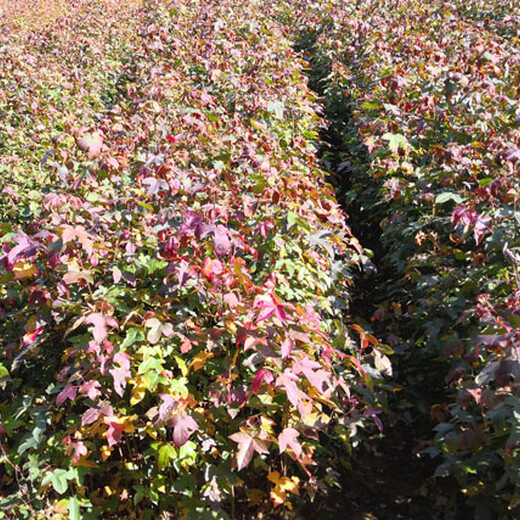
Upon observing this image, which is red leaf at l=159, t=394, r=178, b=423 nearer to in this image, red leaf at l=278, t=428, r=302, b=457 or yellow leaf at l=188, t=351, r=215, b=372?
yellow leaf at l=188, t=351, r=215, b=372

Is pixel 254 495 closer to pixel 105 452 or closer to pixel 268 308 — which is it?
pixel 105 452

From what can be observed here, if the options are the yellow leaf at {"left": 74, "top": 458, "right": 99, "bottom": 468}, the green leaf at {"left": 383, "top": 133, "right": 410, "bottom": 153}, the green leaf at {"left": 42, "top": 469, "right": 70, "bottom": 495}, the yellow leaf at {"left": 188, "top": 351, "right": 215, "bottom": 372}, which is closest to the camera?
the green leaf at {"left": 42, "top": 469, "right": 70, "bottom": 495}

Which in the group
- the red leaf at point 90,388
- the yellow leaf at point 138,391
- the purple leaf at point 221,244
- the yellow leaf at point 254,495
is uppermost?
the purple leaf at point 221,244

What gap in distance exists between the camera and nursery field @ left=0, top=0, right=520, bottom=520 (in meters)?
2.42

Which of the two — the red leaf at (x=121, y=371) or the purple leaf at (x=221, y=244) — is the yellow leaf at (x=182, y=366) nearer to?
the red leaf at (x=121, y=371)

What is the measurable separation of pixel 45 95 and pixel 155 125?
96.1 inches

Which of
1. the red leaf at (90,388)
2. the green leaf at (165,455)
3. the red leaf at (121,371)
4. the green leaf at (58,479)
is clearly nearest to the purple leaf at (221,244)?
the red leaf at (121,371)

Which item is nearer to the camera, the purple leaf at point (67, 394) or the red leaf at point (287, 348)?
the red leaf at point (287, 348)

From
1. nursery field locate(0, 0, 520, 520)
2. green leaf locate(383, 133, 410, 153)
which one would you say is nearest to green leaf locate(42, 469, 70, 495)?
nursery field locate(0, 0, 520, 520)

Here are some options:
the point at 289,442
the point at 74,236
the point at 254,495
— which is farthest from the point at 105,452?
the point at 74,236

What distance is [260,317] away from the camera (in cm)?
218

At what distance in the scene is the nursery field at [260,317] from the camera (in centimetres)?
242

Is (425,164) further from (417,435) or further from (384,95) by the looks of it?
(417,435)

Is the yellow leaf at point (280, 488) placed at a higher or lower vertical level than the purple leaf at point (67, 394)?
lower
